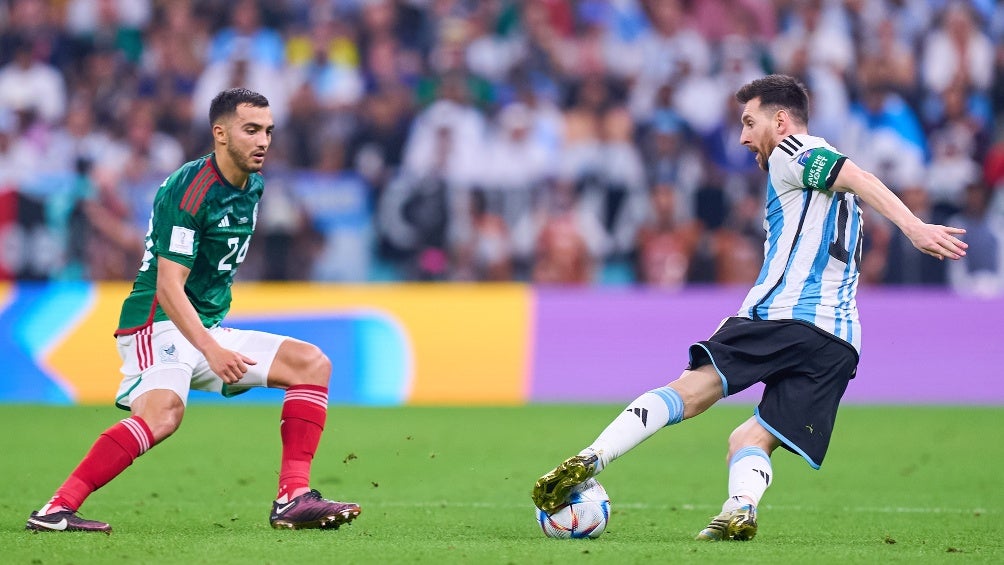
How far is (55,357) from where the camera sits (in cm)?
1288

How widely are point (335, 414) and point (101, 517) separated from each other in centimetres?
530

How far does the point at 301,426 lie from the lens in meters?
6.39

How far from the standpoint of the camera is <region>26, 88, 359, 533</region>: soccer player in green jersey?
6.00m

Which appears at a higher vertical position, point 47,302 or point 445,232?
point 445,232

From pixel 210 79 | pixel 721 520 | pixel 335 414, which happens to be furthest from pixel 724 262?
pixel 721 520

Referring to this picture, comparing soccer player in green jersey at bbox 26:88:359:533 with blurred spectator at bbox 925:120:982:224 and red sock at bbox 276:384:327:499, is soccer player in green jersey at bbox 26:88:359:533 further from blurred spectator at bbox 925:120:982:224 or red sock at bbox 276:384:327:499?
blurred spectator at bbox 925:120:982:224

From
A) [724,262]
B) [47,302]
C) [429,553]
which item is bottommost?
[429,553]

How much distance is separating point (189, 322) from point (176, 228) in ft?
1.44

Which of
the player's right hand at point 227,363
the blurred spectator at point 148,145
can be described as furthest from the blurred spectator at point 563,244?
the player's right hand at point 227,363

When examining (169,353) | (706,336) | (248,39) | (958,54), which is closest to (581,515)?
(169,353)

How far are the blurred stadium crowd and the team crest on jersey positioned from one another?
7639mm

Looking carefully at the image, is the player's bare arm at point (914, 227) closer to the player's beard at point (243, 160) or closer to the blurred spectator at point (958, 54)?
the player's beard at point (243, 160)

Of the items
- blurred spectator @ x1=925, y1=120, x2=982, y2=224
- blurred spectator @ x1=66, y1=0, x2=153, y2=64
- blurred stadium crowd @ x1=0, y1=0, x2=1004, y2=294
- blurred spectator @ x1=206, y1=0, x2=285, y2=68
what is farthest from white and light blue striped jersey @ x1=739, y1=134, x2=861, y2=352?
blurred spectator @ x1=66, y1=0, x2=153, y2=64

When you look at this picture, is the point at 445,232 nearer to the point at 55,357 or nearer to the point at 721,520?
the point at 55,357
